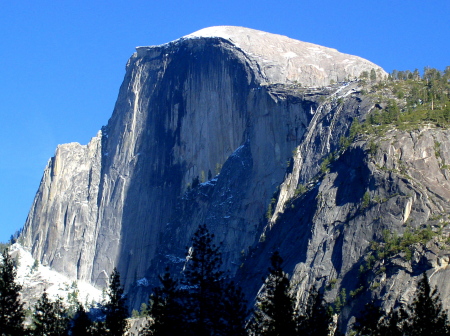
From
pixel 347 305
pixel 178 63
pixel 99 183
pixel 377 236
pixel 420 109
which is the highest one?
pixel 178 63

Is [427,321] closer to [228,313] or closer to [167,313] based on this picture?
[228,313]

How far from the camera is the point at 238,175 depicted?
14312 cm

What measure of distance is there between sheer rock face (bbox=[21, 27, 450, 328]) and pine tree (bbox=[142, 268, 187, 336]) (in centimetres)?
3263

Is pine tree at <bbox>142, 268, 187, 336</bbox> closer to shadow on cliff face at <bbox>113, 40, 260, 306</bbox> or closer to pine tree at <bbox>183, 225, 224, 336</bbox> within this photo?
pine tree at <bbox>183, 225, 224, 336</bbox>

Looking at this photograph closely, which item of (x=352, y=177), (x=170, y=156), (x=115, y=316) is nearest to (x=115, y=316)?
(x=115, y=316)

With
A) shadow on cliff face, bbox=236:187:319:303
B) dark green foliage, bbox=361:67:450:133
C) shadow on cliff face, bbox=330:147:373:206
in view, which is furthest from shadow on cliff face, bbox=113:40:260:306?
shadow on cliff face, bbox=330:147:373:206

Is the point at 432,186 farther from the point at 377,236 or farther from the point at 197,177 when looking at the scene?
the point at 197,177

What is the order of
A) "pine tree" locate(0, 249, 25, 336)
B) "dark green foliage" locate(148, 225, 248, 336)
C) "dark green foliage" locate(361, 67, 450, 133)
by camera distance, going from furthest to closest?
"dark green foliage" locate(361, 67, 450, 133) < "pine tree" locate(0, 249, 25, 336) < "dark green foliage" locate(148, 225, 248, 336)

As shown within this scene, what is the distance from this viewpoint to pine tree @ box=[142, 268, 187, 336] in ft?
192

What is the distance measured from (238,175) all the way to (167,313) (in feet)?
272

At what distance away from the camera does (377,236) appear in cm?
10281

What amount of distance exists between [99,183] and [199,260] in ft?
423

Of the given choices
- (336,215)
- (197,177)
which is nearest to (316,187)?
(336,215)

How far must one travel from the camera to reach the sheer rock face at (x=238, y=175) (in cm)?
10594
